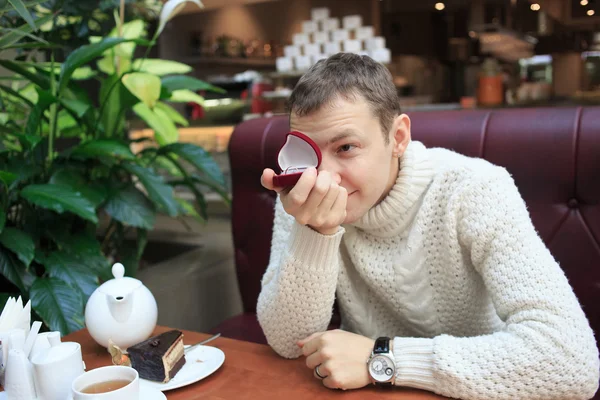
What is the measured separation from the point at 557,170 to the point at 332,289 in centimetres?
70

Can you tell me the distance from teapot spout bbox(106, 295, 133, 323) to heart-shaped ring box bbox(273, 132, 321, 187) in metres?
0.38

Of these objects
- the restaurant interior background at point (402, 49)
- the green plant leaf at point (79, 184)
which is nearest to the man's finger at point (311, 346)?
the green plant leaf at point (79, 184)

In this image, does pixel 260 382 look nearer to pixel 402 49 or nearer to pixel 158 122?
pixel 158 122

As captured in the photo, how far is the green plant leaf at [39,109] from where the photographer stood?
4.79 ft

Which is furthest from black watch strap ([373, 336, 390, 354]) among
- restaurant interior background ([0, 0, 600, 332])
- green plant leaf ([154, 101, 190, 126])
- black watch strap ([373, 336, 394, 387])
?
restaurant interior background ([0, 0, 600, 332])

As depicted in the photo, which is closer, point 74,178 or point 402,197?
point 402,197

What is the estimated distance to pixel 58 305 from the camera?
50.9 inches

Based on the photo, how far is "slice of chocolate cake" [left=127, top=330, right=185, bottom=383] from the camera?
86 centimetres

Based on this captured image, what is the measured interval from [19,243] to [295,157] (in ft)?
2.86

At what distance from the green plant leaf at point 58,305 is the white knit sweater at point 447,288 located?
0.51 m

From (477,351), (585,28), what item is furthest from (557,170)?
(585,28)

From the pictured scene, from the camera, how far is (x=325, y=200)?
0.87m

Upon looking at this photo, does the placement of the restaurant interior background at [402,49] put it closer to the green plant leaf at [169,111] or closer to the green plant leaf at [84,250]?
the green plant leaf at [169,111]

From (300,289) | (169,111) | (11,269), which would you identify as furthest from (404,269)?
(169,111)
